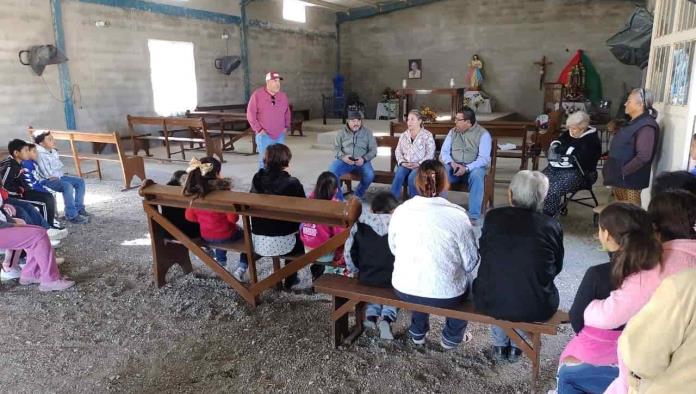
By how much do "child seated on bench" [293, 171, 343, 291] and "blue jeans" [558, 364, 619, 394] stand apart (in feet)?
4.66

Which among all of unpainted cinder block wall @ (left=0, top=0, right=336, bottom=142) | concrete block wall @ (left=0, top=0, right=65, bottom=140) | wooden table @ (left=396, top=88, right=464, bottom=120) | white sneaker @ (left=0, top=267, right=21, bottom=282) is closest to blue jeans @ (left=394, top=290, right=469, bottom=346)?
white sneaker @ (left=0, top=267, right=21, bottom=282)

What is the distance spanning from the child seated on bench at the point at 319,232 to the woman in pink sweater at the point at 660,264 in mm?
1525

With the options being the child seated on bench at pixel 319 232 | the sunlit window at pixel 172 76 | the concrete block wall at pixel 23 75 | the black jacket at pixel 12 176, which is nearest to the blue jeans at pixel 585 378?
the child seated on bench at pixel 319 232

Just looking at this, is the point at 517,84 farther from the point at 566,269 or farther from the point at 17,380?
the point at 17,380

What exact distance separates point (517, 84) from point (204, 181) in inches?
440

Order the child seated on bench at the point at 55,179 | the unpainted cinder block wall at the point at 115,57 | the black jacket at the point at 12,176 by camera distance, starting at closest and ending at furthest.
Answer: the black jacket at the point at 12,176 → the child seated on bench at the point at 55,179 → the unpainted cinder block wall at the point at 115,57

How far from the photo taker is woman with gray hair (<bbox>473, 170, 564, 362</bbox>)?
1.92 meters

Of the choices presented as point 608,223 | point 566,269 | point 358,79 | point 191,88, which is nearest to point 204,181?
point 608,223

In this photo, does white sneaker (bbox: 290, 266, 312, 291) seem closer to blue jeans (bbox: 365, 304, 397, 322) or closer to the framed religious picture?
blue jeans (bbox: 365, 304, 397, 322)

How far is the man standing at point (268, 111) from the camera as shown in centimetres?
550

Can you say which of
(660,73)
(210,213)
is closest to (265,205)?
(210,213)

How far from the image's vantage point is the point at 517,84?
12.5 meters

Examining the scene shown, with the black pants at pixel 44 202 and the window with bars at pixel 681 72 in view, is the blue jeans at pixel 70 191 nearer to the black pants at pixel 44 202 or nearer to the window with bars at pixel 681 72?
the black pants at pixel 44 202

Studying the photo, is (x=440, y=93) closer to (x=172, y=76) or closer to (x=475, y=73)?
(x=475, y=73)
